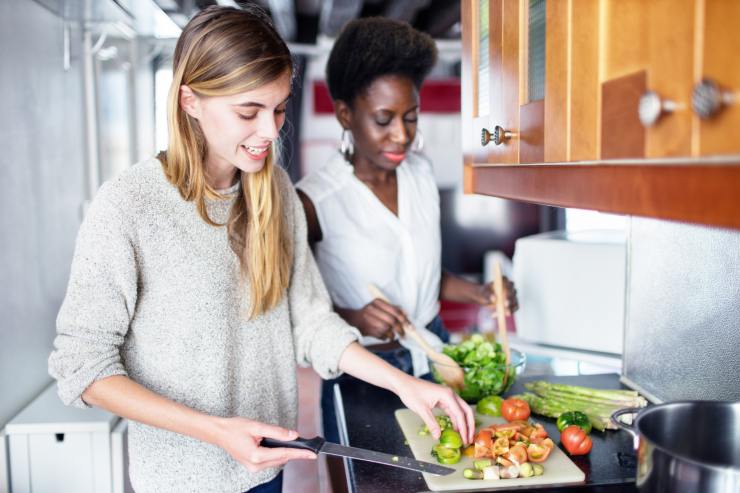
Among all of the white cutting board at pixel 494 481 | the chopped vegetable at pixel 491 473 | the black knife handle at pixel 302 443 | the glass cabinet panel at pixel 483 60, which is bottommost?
the white cutting board at pixel 494 481

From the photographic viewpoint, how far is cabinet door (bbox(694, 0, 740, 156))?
49 cm

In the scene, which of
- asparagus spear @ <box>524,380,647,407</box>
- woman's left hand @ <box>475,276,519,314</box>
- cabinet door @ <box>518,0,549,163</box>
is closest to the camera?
cabinet door @ <box>518,0,549,163</box>

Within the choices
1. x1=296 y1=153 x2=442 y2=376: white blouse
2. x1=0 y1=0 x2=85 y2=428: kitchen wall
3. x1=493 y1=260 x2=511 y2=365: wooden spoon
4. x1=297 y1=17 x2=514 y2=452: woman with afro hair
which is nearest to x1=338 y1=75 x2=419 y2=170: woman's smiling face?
x1=297 y1=17 x2=514 y2=452: woman with afro hair

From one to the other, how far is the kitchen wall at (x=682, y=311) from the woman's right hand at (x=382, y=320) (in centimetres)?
52

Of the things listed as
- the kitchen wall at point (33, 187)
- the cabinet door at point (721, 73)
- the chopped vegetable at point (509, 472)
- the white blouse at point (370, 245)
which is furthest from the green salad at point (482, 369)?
the kitchen wall at point (33, 187)

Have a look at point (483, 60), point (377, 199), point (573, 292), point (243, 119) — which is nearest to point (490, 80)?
point (483, 60)

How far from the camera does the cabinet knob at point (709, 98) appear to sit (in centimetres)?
49

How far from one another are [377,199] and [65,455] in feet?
3.41

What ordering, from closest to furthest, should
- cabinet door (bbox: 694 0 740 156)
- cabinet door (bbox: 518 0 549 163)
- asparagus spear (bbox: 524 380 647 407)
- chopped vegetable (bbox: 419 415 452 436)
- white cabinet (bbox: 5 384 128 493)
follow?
cabinet door (bbox: 694 0 740 156) → cabinet door (bbox: 518 0 549 163) → chopped vegetable (bbox: 419 415 452 436) → asparagus spear (bbox: 524 380 647 407) → white cabinet (bbox: 5 384 128 493)

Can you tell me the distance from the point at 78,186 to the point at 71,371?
151 cm

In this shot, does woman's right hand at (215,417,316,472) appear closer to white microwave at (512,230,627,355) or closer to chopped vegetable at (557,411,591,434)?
chopped vegetable at (557,411,591,434)

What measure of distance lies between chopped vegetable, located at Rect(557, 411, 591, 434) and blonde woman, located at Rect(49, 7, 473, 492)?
0.64ft

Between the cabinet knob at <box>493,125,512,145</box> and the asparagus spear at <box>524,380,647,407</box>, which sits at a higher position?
the cabinet knob at <box>493,125,512,145</box>

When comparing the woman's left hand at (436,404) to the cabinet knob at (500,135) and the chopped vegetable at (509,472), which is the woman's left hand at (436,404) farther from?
the cabinet knob at (500,135)
